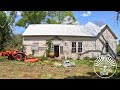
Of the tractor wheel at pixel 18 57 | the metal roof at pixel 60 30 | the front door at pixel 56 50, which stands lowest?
the tractor wheel at pixel 18 57

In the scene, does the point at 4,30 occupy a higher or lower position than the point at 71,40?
higher

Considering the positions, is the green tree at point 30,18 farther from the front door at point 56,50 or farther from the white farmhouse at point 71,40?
the front door at point 56,50

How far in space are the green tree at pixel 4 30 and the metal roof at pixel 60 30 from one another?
4.63ft

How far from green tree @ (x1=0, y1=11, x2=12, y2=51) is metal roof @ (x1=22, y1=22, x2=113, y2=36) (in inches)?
55.6

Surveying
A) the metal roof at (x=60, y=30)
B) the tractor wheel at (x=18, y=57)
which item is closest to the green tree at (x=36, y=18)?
the metal roof at (x=60, y=30)

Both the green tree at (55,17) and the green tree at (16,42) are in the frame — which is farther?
the green tree at (55,17)

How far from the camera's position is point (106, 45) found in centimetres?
1898

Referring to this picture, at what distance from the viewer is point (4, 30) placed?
1888 cm

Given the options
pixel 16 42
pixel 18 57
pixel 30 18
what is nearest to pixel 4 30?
pixel 16 42

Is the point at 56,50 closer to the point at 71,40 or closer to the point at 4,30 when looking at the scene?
the point at 71,40

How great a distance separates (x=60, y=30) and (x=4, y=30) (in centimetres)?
403

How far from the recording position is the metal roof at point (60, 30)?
58.9ft

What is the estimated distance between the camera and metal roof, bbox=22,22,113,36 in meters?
18.0
